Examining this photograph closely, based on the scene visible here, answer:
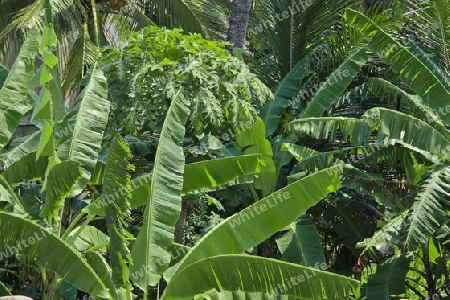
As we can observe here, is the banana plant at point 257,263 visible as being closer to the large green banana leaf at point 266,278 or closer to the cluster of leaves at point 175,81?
the large green banana leaf at point 266,278

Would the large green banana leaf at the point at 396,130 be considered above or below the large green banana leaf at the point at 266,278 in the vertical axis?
above

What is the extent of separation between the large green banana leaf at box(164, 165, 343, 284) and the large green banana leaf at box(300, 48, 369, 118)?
3.60 m

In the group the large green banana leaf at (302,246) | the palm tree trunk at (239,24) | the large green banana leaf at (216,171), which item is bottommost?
the large green banana leaf at (302,246)

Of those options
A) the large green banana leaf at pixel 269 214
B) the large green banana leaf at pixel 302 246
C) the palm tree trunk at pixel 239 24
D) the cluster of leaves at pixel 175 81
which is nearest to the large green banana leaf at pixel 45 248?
the large green banana leaf at pixel 269 214

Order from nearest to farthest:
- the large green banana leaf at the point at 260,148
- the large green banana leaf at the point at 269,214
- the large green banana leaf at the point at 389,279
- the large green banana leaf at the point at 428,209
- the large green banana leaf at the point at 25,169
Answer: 1. the large green banana leaf at the point at 269,214
2. the large green banana leaf at the point at 25,169
3. the large green banana leaf at the point at 428,209
4. the large green banana leaf at the point at 389,279
5. the large green banana leaf at the point at 260,148

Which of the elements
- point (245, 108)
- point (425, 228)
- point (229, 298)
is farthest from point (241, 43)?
point (229, 298)

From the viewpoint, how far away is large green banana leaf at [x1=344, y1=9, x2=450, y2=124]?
988 cm

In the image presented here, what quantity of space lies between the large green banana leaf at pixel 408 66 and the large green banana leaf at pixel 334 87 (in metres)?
1.13

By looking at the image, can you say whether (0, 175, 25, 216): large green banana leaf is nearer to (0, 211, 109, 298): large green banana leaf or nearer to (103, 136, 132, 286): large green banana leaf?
(0, 211, 109, 298): large green banana leaf

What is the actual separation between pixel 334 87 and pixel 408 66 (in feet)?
5.03

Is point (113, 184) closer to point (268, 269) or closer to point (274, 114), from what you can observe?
point (268, 269)

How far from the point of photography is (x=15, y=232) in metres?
6.80

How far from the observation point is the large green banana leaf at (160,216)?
7051mm

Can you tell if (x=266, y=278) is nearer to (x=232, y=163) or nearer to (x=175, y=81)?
(x=232, y=163)
